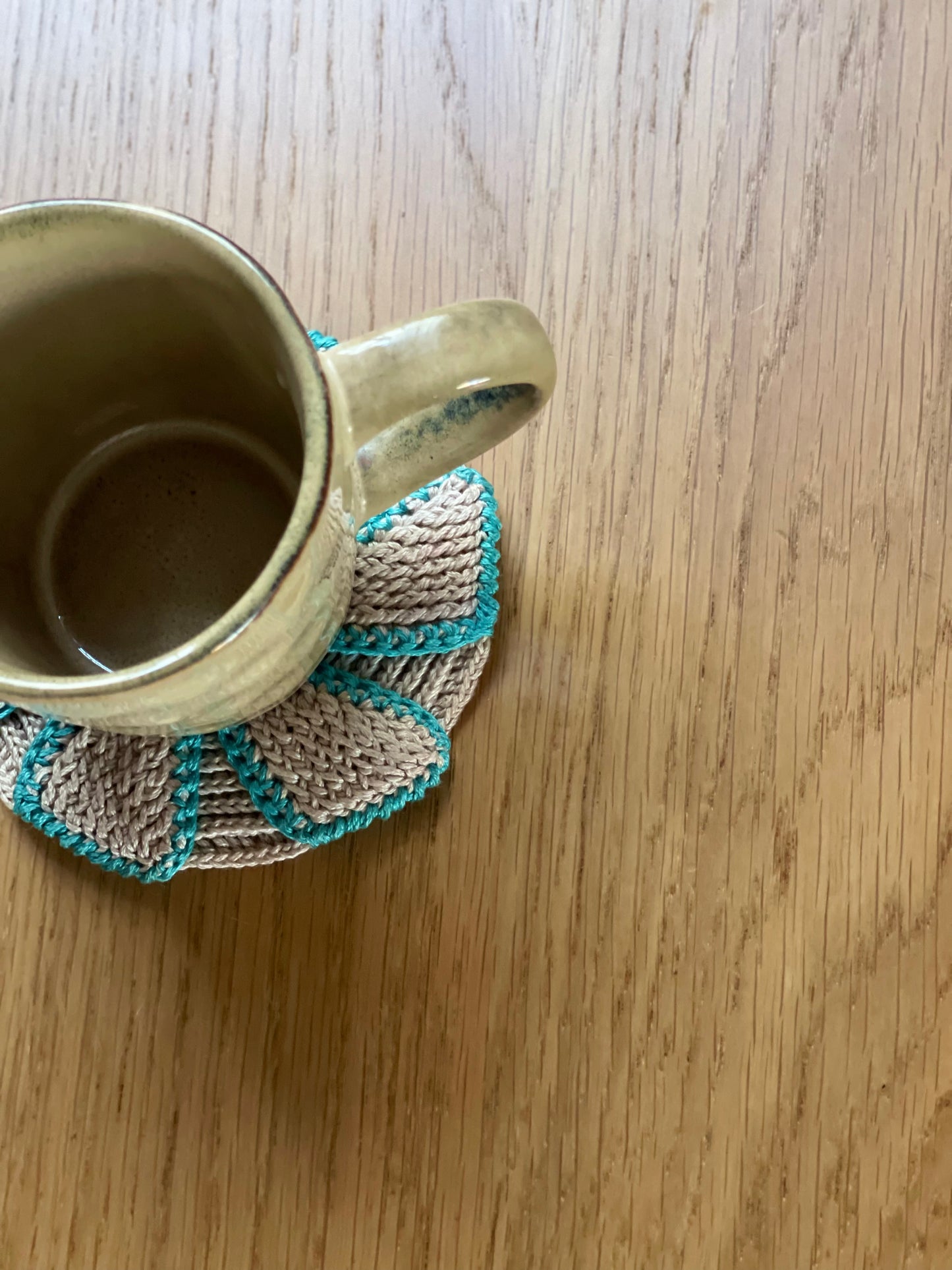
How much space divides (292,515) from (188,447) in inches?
5.5

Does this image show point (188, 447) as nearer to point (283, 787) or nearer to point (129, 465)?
point (129, 465)

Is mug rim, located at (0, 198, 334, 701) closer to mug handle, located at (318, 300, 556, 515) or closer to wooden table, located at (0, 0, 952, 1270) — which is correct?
mug handle, located at (318, 300, 556, 515)

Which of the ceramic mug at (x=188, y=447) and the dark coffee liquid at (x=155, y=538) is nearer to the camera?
the ceramic mug at (x=188, y=447)

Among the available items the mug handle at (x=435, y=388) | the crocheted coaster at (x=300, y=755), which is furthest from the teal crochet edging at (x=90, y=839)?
the mug handle at (x=435, y=388)

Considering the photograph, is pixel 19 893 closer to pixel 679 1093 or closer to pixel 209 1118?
pixel 209 1118

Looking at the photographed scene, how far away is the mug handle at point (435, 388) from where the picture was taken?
0.87 feet

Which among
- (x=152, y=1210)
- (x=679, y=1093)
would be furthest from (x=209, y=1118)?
(x=679, y=1093)

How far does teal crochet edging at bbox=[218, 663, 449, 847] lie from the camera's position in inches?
13.6

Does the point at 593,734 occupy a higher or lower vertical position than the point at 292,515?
lower

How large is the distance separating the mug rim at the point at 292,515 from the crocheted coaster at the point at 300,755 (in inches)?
3.8

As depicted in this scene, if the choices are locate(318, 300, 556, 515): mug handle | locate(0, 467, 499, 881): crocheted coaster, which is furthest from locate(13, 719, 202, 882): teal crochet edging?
locate(318, 300, 556, 515): mug handle

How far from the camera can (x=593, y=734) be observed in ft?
1.30

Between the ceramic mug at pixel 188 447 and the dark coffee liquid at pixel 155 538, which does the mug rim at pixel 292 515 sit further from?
the dark coffee liquid at pixel 155 538

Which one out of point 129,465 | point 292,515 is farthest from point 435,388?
point 129,465
